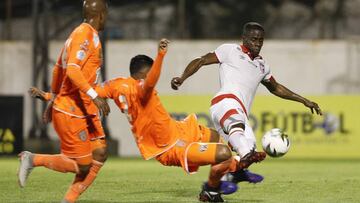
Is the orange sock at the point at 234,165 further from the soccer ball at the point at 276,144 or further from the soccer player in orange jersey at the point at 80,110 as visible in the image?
the soccer player in orange jersey at the point at 80,110

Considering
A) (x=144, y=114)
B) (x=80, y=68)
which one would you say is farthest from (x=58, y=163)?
(x=80, y=68)

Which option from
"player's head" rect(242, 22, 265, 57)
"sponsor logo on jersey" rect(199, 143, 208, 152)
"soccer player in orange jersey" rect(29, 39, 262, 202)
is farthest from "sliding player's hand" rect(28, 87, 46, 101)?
"player's head" rect(242, 22, 265, 57)

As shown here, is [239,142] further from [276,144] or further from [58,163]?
[58,163]

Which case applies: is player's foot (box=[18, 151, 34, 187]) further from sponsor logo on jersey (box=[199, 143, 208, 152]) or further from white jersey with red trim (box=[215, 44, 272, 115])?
white jersey with red trim (box=[215, 44, 272, 115])

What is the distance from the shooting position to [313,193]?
12.9 m

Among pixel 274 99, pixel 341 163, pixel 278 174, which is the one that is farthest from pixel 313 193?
pixel 274 99

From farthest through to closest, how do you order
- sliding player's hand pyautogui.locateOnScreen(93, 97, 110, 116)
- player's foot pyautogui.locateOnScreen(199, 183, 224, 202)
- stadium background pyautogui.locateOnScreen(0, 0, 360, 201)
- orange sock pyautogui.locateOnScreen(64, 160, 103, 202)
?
1. stadium background pyautogui.locateOnScreen(0, 0, 360, 201)
2. player's foot pyautogui.locateOnScreen(199, 183, 224, 202)
3. orange sock pyautogui.locateOnScreen(64, 160, 103, 202)
4. sliding player's hand pyautogui.locateOnScreen(93, 97, 110, 116)

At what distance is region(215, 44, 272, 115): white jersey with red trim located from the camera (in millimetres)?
12031

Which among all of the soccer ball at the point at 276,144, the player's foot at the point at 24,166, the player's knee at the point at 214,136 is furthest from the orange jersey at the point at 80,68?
the soccer ball at the point at 276,144

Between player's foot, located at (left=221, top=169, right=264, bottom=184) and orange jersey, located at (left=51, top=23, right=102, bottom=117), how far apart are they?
2.08 metres

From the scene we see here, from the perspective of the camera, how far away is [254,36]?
1212 centimetres

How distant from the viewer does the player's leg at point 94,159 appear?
10.5m

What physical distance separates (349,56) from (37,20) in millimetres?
8909

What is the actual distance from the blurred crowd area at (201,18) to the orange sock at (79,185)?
56.8 ft
